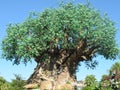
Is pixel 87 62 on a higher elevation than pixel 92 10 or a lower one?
lower

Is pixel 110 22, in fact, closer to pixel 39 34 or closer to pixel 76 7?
pixel 76 7

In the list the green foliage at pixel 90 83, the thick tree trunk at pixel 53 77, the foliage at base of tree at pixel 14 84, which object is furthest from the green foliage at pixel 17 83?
the green foliage at pixel 90 83

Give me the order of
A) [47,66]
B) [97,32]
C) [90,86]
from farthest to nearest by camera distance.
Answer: [47,66], [97,32], [90,86]

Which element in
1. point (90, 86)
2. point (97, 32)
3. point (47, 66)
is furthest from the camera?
point (47, 66)

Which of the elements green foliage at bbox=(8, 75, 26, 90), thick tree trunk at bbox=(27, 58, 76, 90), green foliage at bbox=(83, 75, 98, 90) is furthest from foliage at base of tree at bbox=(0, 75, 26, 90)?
green foliage at bbox=(83, 75, 98, 90)

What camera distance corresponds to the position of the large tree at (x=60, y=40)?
3195 centimetres

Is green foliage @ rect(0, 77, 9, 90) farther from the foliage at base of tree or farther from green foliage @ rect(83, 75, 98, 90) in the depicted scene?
green foliage @ rect(83, 75, 98, 90)

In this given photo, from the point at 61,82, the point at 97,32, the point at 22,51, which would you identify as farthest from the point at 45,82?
the point at 97,32

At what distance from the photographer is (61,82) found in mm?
33594

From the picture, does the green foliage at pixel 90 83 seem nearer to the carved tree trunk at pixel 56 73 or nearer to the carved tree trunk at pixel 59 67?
the carved tree trunk at pixel 56 73

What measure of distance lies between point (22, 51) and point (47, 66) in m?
3.26

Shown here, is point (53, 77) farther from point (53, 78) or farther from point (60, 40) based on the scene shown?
point (60, 40)

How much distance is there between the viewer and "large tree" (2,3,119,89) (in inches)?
1258

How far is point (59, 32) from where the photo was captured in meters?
32.0
